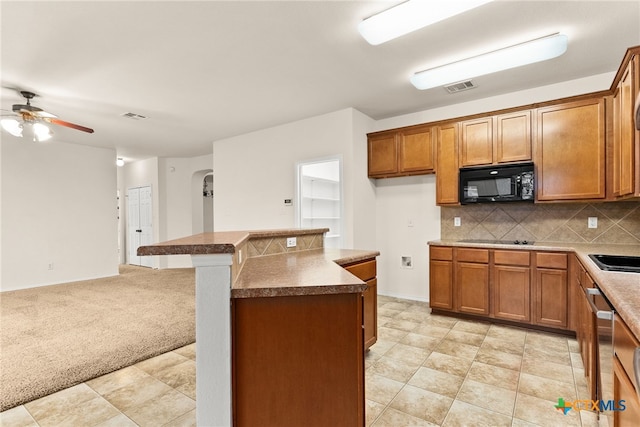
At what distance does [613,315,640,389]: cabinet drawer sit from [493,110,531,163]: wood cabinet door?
104 inches

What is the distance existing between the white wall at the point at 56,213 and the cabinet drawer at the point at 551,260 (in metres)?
7.49

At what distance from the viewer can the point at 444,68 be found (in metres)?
3.08

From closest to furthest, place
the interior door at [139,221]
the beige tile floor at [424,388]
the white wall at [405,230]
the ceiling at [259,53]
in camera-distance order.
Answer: the beige tile floor at [424,388]
the ceiling at [259,53]
the white wall at [405,230]
the interior door at [139,221]

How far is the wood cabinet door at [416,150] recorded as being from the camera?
13.4 ft

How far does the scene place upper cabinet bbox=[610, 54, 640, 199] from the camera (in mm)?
2271

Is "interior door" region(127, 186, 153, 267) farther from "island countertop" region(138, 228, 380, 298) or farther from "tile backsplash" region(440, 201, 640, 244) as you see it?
"tile backsplash" region(440, 201, 640, 244)

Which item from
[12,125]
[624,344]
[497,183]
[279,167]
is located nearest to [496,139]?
[497,183]

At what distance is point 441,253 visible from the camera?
3.77 metres

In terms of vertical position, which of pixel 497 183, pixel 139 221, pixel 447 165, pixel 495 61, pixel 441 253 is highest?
pixel 495 61

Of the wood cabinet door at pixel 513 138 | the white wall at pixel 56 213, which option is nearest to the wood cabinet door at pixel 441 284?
the wood cabinet door at pixel 513 138

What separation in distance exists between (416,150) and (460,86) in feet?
3.12

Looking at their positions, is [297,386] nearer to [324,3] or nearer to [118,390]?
[118,390]

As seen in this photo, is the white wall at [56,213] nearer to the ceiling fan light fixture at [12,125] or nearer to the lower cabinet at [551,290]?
the ceiling fan light fixture at [12,125]

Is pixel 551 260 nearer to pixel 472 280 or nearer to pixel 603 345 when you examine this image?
pixel 472 280
